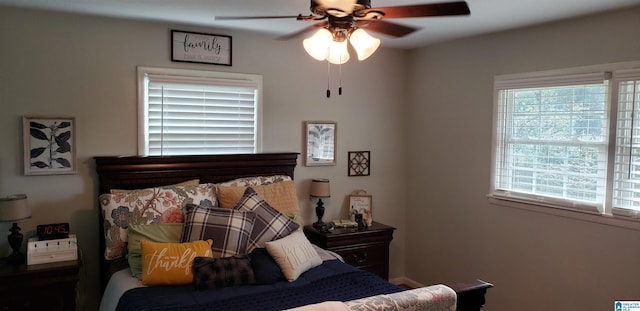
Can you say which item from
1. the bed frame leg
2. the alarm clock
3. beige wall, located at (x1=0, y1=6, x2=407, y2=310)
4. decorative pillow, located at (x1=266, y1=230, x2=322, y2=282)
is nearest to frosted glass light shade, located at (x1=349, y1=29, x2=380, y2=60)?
the bed frame leg

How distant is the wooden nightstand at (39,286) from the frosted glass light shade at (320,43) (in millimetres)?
2017

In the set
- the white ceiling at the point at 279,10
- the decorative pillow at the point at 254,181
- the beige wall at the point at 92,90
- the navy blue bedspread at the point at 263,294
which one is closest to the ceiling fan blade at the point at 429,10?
the white ceiling at the point at 279,10

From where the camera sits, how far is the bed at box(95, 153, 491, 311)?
233 centimetres

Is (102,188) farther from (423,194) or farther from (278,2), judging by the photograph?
(423,194)

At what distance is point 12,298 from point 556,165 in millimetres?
3666

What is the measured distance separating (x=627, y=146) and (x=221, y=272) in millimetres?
2619

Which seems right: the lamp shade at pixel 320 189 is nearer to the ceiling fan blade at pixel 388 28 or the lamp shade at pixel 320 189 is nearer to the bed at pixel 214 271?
the bed at pixel 214 271

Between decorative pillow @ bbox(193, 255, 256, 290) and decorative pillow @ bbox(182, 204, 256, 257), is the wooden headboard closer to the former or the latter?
decorative pillow @ bbox(182, 204, 256, 257)

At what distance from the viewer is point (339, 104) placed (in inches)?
167

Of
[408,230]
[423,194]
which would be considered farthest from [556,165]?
[408,230]

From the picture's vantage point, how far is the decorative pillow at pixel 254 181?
11.5 feet

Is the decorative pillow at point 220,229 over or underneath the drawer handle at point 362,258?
over

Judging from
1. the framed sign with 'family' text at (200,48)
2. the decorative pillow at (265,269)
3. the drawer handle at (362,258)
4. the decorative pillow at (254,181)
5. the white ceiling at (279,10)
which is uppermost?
the white ceiling at (279,10)

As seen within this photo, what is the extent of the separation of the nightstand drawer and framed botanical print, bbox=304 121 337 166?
832 mm
